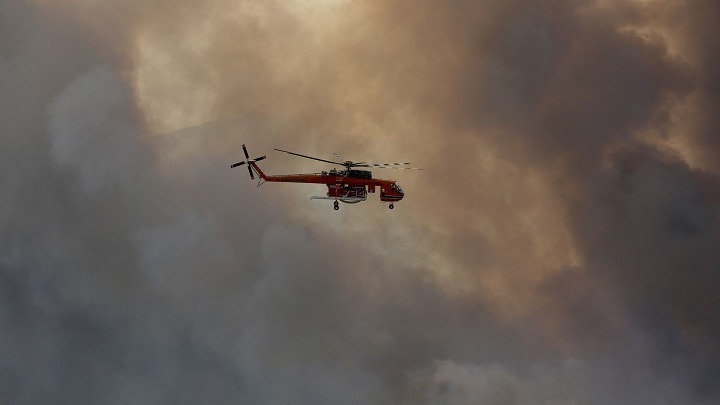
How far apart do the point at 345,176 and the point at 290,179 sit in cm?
1080

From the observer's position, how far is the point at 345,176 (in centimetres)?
13838

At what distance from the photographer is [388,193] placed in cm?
14312

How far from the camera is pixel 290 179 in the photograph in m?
143

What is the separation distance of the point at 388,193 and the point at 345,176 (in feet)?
30.5

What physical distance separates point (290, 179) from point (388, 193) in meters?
17.4
